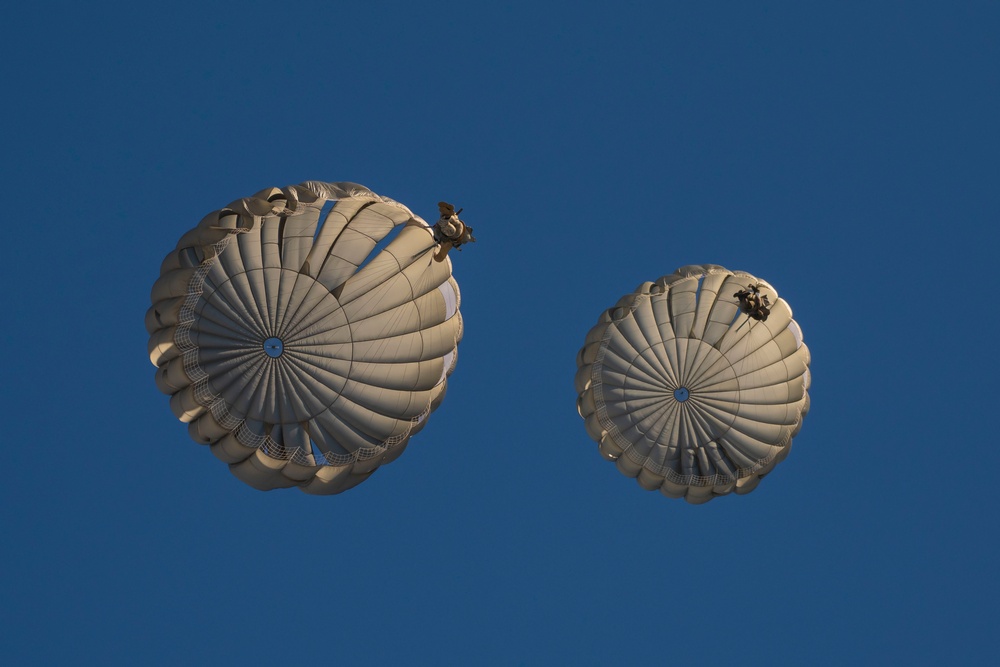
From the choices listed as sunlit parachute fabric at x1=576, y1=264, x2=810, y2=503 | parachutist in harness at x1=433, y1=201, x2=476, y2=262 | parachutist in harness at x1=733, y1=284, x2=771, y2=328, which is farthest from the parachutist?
parachutist in harness at x1=433, y1=201, x2=476, y2=262

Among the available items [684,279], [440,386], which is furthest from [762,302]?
[440,386]

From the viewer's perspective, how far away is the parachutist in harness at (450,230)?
162ft

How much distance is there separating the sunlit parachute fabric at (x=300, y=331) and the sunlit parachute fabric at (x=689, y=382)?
5094mm

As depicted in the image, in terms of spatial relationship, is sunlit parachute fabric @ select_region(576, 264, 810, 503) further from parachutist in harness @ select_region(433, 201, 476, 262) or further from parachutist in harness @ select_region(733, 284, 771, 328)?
parachutist in harness @ select_region(433, 201, 476, 262)

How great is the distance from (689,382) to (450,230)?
7844mm

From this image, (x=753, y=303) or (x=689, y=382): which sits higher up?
(x=753, y=303)

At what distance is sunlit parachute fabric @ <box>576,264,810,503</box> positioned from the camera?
174ft

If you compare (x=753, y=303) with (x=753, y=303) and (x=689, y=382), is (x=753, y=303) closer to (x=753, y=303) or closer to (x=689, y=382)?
(x=753, y=303)

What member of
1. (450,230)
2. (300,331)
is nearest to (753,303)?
(450,230)

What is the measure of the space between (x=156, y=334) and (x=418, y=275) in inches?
254

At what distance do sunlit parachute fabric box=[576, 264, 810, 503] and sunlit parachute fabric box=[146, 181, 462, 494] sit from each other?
5094mm

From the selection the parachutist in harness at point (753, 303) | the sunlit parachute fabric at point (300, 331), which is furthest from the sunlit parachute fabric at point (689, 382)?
the sunlit parachute fabric at point (300, 331)

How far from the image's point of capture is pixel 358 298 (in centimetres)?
4984

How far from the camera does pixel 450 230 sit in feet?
162
